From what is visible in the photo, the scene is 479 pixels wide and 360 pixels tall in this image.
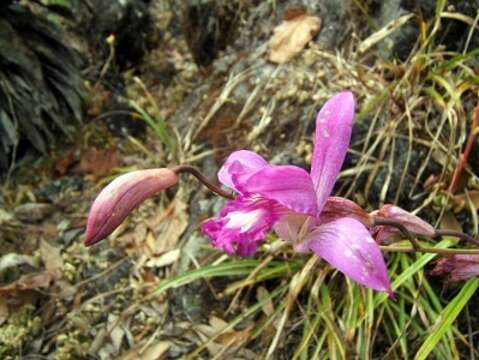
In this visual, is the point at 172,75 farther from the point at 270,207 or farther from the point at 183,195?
the point at 270,207

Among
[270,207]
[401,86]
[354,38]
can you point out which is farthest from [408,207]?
[270,207]

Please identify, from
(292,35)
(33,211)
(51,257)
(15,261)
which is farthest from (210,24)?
(15,261)

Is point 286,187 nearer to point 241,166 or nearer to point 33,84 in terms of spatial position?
point 241,166

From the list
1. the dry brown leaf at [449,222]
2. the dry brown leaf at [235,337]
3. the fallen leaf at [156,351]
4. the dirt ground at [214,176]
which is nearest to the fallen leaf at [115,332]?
the dirt ground at [214,176]

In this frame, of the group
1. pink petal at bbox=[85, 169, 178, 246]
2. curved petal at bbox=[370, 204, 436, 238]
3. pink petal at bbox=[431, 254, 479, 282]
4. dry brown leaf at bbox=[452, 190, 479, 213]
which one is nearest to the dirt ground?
dry brown leaf at bbox=[452, 190, 479, 213]

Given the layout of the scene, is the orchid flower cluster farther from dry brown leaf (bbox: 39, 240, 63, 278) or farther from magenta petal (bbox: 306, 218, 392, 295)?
dry brown leaf (bbox: 39, 240, 63, 278)

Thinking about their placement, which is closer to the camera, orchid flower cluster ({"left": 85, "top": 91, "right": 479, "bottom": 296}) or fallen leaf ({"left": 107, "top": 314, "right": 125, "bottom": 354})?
orchid flower cluster ({"left": 85, "top": 91, "right": 479, "bottom": 296})

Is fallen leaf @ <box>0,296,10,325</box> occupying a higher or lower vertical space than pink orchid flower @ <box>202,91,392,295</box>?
lower

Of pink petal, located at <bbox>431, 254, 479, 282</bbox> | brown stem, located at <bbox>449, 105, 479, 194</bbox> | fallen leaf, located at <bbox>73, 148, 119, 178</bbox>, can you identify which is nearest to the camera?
pink petal, located at <bbox>431, 254, 479, 282</bbox>
